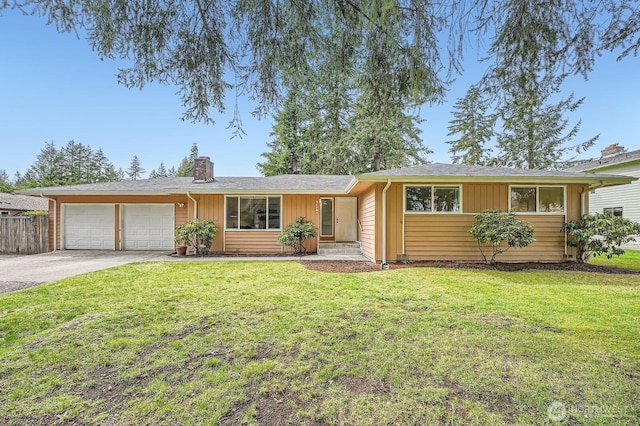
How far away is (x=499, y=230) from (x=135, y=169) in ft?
205

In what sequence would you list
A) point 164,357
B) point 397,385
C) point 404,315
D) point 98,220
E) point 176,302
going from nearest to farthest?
point 397,385
point 164,357
point 404,315
point 176,302
point 98,220

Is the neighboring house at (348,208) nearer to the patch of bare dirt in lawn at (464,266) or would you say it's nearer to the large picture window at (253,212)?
the large picture window at (253,212)

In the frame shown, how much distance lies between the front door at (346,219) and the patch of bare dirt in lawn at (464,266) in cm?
348

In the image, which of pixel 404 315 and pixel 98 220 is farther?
pixel 98 220

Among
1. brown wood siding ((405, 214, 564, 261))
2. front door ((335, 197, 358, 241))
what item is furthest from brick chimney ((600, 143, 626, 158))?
front door ((335, 197, 358, 241))

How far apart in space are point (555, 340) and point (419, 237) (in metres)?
5.52

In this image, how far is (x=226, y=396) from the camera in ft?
6.75

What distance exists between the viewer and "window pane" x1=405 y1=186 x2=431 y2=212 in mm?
8422

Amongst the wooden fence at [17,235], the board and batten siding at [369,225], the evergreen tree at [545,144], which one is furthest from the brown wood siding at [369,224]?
the evergreen tree at [545,144]

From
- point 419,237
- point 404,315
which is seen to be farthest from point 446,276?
point 404,315

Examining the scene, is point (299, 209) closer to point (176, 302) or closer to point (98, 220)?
point (176, 302)

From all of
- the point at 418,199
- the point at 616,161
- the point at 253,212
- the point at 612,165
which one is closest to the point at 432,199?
the point at 418,199

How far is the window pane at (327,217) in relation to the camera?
39.2 feet

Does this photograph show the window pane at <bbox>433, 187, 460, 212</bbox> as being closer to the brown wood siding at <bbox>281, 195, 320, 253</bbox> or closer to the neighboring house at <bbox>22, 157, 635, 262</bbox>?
the neighboring house at <bbox>22, 157, 635, 262</bbox>
